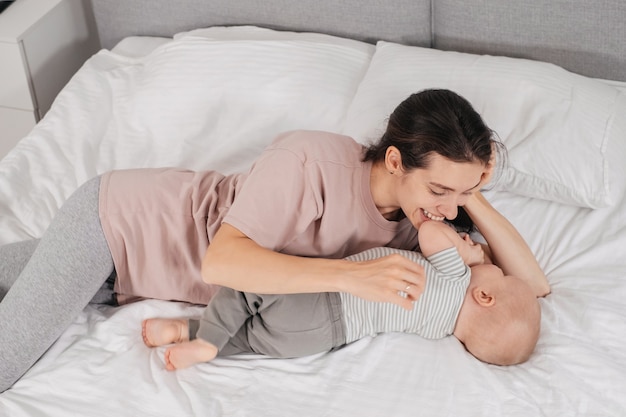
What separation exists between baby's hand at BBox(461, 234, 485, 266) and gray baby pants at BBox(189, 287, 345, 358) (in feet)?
0.95

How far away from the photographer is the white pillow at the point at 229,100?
203 centimetres

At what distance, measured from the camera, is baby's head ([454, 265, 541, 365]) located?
4.98 feet

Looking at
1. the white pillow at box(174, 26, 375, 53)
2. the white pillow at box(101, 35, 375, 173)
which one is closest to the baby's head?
the white pillow at box(101, 35, 375, 173)

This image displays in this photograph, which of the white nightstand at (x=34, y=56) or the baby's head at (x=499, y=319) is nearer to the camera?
the baby's head at (x=499, y=319)

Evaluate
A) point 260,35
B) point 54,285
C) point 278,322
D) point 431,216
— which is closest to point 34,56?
point 260,35

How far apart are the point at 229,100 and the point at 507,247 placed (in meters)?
0.84

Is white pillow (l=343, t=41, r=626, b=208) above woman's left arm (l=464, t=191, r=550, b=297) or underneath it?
above

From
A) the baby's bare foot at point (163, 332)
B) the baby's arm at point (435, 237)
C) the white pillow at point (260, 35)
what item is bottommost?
the baby's bare foot at point (163, 332)

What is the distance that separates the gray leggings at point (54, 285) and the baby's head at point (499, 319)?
735mm

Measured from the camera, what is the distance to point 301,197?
4.96 feet

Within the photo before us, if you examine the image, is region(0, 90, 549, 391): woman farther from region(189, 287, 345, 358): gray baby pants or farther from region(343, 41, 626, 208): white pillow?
region(343, 41, 626, 208): white pillow

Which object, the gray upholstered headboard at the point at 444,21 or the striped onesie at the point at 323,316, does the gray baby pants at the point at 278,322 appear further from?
the gray upholstered headboard at the point at 444,21

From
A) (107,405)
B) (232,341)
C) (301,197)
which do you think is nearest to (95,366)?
(107,405)

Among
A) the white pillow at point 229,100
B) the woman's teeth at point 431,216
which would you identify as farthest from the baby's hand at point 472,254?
the white pillow at point 229,100
